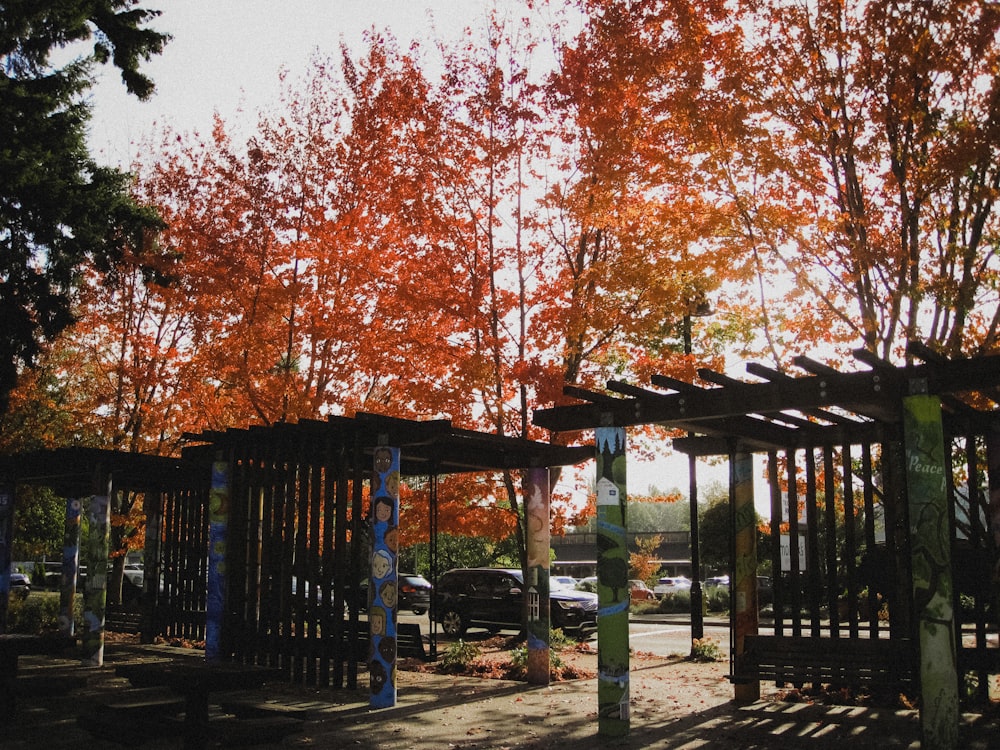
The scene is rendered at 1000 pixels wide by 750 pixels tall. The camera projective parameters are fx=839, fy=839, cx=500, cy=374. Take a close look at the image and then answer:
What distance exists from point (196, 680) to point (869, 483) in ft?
28.6

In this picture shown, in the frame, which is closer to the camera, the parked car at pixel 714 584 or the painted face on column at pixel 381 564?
the painted face on column at pixel 381 564

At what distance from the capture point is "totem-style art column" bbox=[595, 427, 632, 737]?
329 inches

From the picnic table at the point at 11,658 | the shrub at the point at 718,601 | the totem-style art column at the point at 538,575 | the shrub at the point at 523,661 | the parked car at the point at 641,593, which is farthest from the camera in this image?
the parked car at the point at 641,593

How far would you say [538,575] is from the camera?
11.9m

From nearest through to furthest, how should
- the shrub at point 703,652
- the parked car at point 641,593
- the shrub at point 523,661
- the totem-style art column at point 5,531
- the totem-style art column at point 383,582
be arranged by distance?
the totem-style art column at point 383,582 < the shrub at point 523,661 < the shrub at point 703,652 < the totem-style art column at point 5,531 < the parked car at point 641,593

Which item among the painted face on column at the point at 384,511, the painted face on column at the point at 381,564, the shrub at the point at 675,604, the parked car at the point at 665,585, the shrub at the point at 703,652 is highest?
the painted face on column at the point at 384,511

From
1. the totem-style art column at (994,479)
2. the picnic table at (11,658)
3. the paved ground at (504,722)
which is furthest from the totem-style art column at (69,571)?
the totem-style art column at (994,479)

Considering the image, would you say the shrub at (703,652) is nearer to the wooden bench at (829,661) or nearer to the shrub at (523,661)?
the shrub at (523,661)

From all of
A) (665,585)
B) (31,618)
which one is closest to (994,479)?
(31,618)

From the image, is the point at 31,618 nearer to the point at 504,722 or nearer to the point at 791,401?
the point at 504,722

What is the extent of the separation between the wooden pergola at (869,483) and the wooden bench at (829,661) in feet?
0.04

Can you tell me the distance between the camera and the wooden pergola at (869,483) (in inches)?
287

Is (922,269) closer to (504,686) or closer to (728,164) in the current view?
(728,164)

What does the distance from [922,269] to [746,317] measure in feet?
9.20
